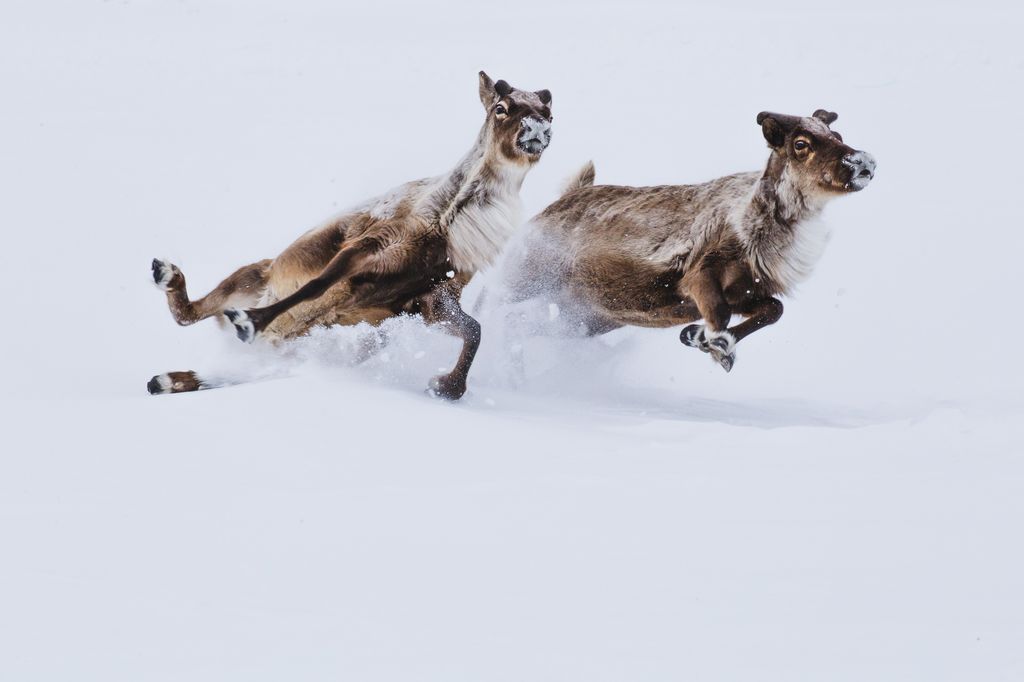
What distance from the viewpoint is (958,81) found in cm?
1401

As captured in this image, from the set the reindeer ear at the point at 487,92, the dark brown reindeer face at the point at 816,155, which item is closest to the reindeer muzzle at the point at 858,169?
the dark brown reindeer face at the point at 816,155

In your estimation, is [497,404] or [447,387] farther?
[497,404]

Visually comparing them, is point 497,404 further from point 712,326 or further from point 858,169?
point 858,169

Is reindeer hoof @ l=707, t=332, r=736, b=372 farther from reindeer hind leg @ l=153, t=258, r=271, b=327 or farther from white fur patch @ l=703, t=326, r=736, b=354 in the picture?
reindeer hind leg @ l=153, t=258, r=271, b=327

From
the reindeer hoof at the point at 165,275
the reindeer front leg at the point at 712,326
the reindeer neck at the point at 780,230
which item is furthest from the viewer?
the reindeer hoof at the point at 165,275

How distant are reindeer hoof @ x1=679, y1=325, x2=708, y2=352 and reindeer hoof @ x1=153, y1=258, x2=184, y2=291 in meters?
2.97

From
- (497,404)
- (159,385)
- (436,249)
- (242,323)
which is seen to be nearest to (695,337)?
(497,404)

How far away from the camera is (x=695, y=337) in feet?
23.9

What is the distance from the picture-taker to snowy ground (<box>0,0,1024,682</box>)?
Answer: 4059 millimetres

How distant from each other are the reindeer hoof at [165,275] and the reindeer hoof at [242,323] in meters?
0.95

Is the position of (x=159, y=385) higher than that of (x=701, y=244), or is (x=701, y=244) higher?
(x=701, y=244)

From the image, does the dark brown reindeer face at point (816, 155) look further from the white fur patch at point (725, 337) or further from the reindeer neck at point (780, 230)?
the white fur patch at point (725, 337)

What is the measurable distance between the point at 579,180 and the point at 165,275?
9.17 feet

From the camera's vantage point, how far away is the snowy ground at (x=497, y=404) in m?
4.06
